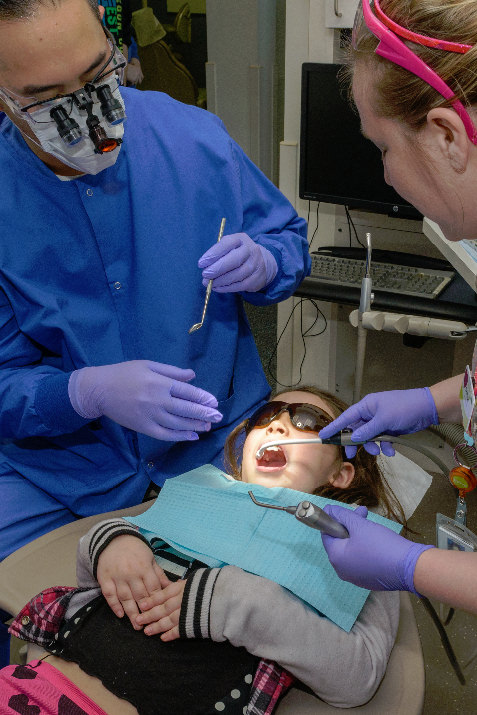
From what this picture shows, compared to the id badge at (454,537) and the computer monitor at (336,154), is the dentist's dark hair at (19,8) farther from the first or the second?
the computer monitor at (336,154)

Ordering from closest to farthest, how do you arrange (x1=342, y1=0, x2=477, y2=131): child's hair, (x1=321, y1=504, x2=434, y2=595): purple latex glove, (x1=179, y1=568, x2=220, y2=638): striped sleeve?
(x1=342, y1=0, x2=477, y2=131): child's hair → (x1=321, y1=504, x2=434, y2=595): purple latex glove → (x1=179, y1=568, x2=220, y2=638): striped sleeve

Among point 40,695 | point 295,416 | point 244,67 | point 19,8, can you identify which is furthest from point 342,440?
point 244,67

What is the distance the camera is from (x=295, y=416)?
1.62m

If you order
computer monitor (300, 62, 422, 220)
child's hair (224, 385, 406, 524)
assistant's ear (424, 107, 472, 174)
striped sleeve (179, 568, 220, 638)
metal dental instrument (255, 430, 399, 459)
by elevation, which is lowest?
child's hair (224, 385, 406, 524)

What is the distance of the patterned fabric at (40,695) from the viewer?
1149mm

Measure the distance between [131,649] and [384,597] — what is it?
48cm

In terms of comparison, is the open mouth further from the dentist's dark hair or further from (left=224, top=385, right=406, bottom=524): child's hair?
the dentist's dark hair

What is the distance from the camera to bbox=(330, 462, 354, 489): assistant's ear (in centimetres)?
166

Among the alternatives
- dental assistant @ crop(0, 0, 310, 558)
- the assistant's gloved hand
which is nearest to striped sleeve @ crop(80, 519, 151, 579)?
dental assistant @ crop(0, 0, 310, 558)

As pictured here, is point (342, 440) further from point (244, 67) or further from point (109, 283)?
point (244, 67)

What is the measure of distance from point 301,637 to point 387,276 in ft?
5.25

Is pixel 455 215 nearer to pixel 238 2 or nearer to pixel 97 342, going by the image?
pixel 97 342

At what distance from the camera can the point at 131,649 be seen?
1257mm

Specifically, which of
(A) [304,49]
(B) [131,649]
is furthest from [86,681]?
(A) [304,49]
